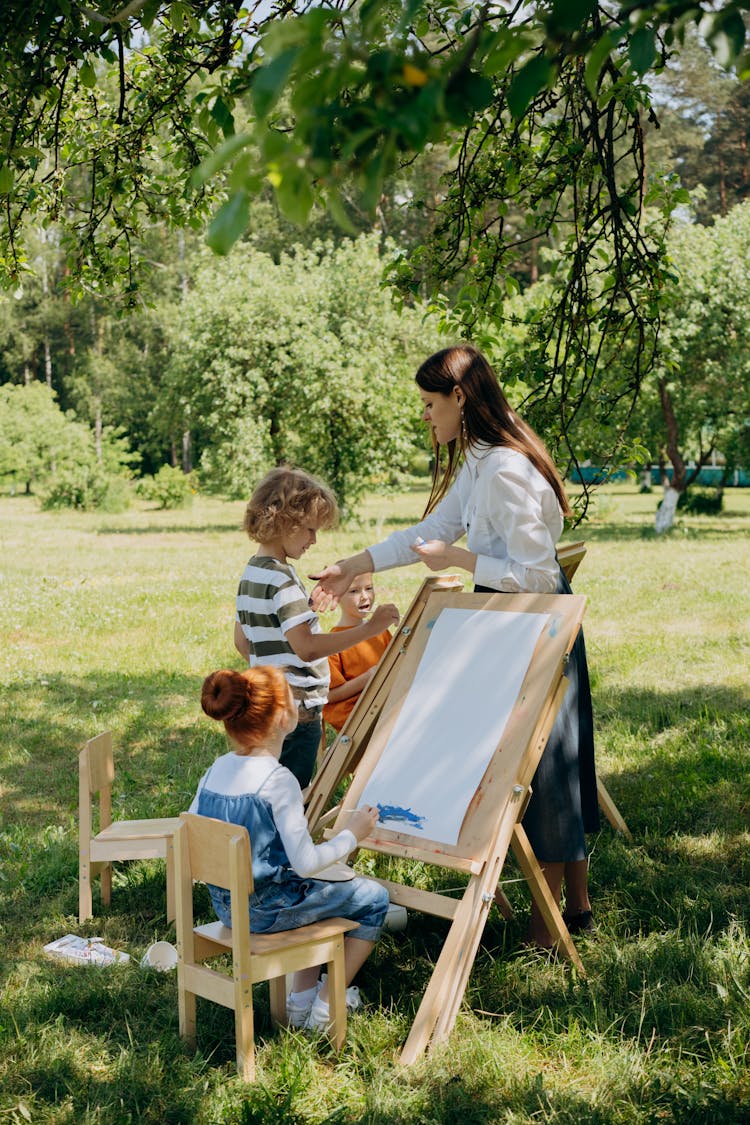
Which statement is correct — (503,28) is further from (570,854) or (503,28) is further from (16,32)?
(570,854)

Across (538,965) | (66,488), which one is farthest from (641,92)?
(66,488)

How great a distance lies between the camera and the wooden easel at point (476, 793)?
11.7 feet

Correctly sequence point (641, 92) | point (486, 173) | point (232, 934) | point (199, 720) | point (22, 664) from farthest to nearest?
point (22, 664), point (199, 720), point (486, 173), point (641, 92), point (232, 934)

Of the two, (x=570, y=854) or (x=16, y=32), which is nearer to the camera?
(x=16, y=32)

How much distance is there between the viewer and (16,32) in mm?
3646

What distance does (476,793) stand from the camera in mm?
3824

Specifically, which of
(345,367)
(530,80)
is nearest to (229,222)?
(530,80)

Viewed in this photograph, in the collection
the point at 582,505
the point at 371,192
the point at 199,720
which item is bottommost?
the point at 199,720

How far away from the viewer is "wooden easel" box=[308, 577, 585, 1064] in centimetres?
356

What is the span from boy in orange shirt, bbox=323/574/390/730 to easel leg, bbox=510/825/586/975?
1420mm

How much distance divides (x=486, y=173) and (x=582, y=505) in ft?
6.52

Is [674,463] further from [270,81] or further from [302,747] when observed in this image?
[270,81]

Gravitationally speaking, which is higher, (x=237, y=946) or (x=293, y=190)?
(x=293, y=190)

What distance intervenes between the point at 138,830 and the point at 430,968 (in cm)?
147
